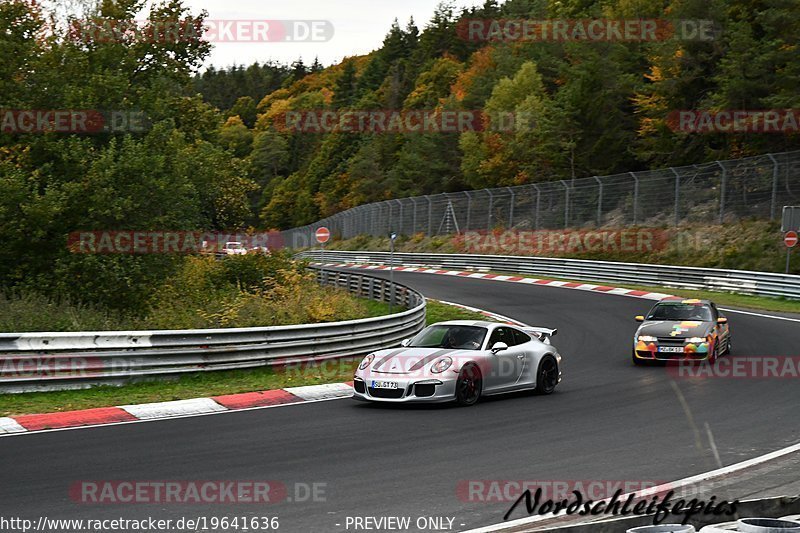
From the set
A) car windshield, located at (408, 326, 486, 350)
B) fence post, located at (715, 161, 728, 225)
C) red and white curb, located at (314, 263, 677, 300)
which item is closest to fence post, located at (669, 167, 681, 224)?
fence post, located at (715, 161, 728, 225)

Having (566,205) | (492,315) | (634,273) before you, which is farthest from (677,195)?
(492,315)

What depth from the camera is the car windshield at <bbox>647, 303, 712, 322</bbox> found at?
1978 centimetres

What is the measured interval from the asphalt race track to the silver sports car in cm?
25

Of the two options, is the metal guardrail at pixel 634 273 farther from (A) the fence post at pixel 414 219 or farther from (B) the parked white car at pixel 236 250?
(B) the parked white car at pixel 236 250

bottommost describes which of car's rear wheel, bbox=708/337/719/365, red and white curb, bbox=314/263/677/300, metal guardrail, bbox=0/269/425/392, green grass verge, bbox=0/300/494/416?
red and white curb, bbox=314/263/677/300

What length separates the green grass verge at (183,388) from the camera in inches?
535

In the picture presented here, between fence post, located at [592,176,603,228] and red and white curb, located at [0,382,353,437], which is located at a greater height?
fence post, located at [592,176,603,228]

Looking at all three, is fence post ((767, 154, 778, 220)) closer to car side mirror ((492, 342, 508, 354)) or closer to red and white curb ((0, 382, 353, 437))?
car side mirror ((492, 342, 508, 354))

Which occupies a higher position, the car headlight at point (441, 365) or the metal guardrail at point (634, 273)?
the car headlight at point (441, 365)

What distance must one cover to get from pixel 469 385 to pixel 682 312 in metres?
7.71

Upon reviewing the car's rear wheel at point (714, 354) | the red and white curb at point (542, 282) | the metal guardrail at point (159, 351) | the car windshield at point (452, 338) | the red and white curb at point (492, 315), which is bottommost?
the red and white curb at point (542, 282)

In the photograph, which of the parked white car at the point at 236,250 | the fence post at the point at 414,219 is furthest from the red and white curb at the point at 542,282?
the parked white car at the point at 236,250

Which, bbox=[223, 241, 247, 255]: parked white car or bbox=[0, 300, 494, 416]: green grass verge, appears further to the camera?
bbox=[223, 241, 247, 255]: parked white car

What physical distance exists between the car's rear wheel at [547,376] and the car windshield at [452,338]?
4.10ft
